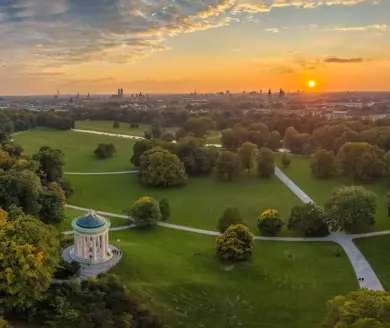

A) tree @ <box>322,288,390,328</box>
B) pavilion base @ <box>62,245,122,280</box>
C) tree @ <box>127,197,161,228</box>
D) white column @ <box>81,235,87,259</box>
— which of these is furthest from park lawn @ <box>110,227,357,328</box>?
tree @ <box>322,288,390,328</box>

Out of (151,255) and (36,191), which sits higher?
(36,191)

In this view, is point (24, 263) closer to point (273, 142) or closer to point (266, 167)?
point (266, 167)

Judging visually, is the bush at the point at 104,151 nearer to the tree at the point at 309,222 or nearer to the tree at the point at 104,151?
the tree at the point at 104,151

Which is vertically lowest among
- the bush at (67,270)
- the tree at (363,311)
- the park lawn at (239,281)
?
the park lawn at (239,281)

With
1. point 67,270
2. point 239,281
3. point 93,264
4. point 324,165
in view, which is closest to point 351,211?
point 239,281

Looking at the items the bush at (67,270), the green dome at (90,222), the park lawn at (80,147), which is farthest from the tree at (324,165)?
the bush at (67,270)

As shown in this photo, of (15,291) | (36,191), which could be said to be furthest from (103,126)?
(15,291)

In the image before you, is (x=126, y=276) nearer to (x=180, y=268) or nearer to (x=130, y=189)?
(x=180, y=268)
